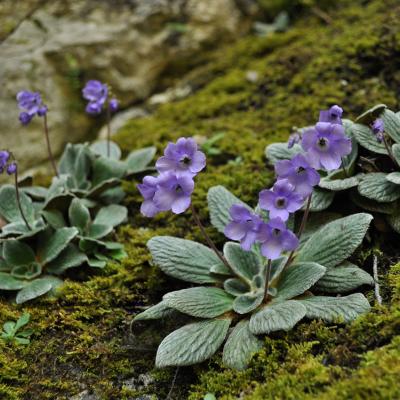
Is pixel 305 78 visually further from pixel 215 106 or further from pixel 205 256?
pixel 205 256

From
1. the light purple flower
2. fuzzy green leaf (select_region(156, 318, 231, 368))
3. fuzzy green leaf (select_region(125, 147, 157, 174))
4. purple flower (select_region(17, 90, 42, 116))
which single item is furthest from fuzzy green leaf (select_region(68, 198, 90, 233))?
the light purple flower

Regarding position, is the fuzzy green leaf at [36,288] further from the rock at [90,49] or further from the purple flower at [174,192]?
the rock at [90,49]

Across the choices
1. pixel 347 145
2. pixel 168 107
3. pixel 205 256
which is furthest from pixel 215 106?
pixel 347 145

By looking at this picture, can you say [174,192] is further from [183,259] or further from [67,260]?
[67,260]

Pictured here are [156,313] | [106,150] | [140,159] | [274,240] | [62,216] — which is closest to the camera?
[274,240]

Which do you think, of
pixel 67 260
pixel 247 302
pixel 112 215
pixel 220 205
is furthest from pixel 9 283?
pixel 247 302

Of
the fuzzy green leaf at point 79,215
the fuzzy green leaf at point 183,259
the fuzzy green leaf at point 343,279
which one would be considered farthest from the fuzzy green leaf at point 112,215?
the fuzzy green leaf at point 343,279
